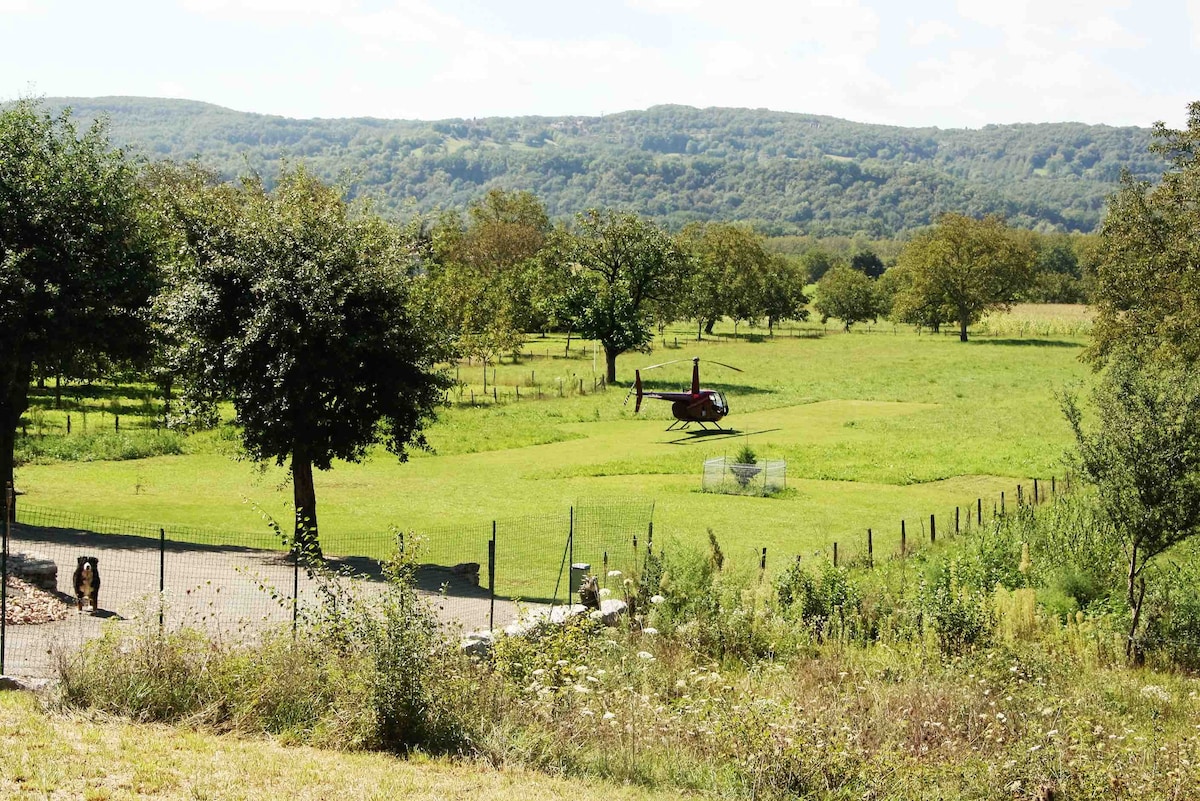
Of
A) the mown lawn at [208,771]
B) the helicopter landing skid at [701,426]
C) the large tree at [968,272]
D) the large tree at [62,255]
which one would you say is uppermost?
the large tree at [968,272]

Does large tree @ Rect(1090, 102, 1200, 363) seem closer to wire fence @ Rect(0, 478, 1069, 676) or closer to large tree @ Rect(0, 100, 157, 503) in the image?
wire fence @ Rect(0, 478, 1069, 676)

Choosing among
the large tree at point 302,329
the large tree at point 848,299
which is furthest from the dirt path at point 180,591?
the large tree at point 848,299

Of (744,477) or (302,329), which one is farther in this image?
(744,477)

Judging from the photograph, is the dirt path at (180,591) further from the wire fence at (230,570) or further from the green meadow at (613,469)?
the green meadow at (613,469)

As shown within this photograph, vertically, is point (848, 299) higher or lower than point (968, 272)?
lower

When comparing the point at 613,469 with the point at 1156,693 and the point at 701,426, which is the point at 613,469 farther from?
the point at 1156,693

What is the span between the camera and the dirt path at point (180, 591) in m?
15.7

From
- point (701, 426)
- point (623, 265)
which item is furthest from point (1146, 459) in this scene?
point (623, 265)

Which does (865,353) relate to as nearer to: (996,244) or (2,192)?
(996,244)

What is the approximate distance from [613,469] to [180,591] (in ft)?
66.6

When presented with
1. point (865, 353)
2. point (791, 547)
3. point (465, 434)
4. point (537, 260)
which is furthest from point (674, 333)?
point (791, 547)

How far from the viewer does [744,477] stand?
114 ft

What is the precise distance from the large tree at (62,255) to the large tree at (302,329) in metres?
3.63

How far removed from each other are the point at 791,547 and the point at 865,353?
69471 millimetres
